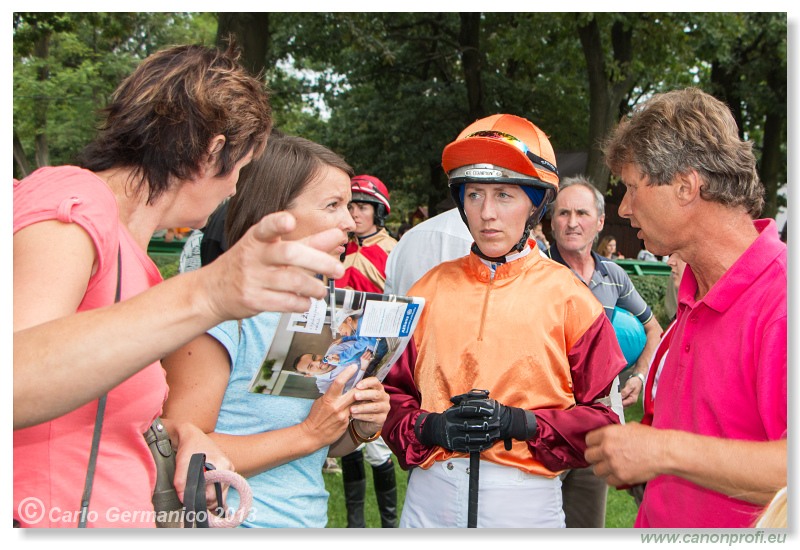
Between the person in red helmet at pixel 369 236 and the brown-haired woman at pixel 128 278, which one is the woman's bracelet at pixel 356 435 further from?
the person in red helmet at pixel 369 236

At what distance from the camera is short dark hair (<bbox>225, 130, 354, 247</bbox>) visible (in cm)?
238

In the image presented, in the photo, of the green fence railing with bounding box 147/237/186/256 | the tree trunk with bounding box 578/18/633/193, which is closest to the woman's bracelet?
the green fence railing with bounding box 147/237/186/256

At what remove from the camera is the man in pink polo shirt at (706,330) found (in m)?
1.84

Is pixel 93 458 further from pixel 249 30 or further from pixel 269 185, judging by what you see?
pixel 249 30

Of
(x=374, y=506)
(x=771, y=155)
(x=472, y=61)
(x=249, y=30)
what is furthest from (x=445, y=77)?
(x=374, y=506)

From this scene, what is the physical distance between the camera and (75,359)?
45.4 inches

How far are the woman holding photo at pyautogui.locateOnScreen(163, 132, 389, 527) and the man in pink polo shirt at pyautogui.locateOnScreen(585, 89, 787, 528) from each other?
2.67 ft

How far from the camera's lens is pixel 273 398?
2.21 m

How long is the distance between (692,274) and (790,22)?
98 cm

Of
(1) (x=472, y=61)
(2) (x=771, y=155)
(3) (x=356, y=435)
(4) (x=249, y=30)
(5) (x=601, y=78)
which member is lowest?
(3) (x=356, y=435)

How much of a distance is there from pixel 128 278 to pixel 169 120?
0.41 meters

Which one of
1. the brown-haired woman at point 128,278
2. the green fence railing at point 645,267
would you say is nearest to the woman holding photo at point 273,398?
the brown-haired woman at point 128,278

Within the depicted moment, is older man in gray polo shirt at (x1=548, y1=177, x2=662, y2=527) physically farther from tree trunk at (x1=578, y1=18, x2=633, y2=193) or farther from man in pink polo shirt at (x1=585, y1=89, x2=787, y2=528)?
tree trunk at (x1=578, y1=18, x2=633, y2=193)

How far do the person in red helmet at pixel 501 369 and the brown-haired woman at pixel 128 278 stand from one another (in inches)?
36.2
